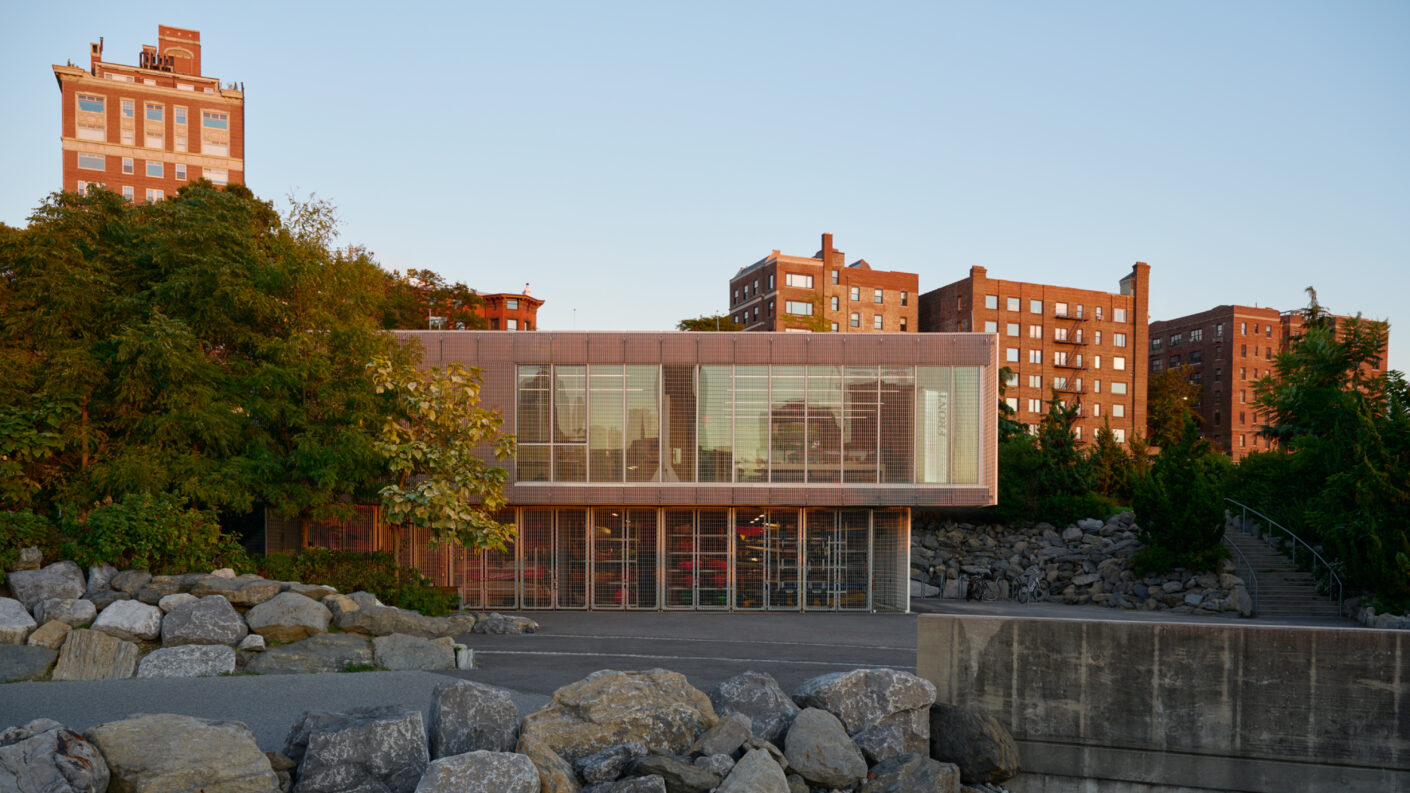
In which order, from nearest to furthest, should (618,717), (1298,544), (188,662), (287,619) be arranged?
1. (618,717)
2. (188,662)
3. (287,619)
4. (1298,544)

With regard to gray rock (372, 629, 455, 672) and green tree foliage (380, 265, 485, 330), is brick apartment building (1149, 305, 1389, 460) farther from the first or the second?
gray rock (372, 629, 455, 672)

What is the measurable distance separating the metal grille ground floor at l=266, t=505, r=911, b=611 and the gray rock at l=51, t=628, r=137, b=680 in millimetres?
11271

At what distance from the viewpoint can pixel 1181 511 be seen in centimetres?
2969

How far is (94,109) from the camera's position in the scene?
279 ft

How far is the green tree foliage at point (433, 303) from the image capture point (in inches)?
1951

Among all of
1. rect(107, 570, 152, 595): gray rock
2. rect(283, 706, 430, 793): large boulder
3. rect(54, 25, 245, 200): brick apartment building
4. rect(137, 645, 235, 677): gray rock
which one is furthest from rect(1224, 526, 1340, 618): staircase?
rect(54, 25, 245, 200): brick apartment building

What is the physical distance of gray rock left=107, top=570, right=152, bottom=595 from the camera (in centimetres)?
1592

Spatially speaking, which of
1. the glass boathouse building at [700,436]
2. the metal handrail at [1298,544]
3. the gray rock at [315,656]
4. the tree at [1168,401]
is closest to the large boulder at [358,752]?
the gray rock at [315,656]

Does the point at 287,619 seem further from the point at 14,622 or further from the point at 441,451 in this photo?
the point at 441,451

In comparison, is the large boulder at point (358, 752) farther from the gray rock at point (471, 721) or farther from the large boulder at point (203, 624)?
the large boulder at point (203, 624)

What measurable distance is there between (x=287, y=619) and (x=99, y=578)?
3.52 m

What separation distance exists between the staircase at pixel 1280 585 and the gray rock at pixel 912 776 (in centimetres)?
2043

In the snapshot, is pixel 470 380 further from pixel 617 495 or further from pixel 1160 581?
pixel 1160 581

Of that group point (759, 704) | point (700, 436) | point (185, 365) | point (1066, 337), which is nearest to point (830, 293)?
point (1066, 337)
